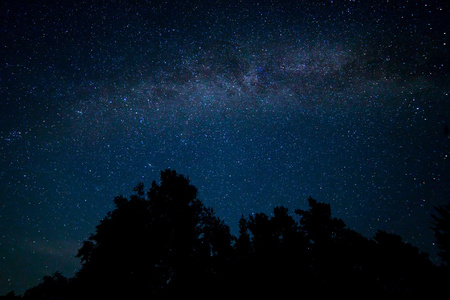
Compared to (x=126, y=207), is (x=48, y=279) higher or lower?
lower

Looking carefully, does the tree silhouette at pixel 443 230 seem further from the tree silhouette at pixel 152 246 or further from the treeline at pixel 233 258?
the tree silhouette at pixel 152 246

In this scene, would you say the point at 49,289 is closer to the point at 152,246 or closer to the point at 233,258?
the point at 152,246

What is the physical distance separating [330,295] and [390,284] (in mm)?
2546

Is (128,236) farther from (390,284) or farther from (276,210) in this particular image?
(390,284)

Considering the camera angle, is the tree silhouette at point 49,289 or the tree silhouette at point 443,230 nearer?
the tree silhouette at point 443,230

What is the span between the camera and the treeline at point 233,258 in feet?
28.7

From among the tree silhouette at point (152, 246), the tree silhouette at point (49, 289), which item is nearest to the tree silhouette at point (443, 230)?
the tree silhouette at point (152, 246)

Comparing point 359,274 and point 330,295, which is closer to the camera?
point 330,295

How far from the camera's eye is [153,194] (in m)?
13.2

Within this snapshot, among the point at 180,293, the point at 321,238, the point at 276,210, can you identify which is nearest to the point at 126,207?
the point at 180,293

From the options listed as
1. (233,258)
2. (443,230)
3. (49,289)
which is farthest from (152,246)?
(443,230)

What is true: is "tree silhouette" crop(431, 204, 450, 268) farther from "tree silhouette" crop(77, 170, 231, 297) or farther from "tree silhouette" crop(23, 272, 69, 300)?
"tree silhouette" crop(23, 272, 69, 300)

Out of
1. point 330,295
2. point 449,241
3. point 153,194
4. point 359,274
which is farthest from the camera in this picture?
point 153,194

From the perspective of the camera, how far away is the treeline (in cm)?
875
